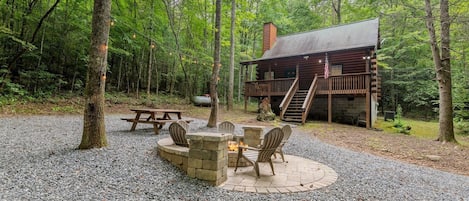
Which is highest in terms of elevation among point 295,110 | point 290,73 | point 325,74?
point 290,73

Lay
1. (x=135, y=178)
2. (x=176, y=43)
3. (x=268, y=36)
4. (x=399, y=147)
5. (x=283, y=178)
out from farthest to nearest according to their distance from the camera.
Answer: (x=268, y=36), (x=176, y=43), (x=399, y=147), (x=283, y=178), (x=135, y=178)

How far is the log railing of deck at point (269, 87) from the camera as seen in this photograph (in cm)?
1341

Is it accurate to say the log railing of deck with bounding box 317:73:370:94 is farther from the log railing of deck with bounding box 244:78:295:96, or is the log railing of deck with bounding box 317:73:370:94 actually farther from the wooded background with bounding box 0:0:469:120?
the wooded background with bounding box 0:0:469:120

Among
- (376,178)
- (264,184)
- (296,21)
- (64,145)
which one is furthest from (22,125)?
(296,21)

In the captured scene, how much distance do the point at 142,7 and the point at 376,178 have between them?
15.8m

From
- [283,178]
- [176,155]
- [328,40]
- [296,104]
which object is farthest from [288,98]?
[176,155]

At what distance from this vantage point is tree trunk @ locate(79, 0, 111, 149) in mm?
4207

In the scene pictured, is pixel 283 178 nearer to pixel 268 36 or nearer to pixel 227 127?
pixel 227 127

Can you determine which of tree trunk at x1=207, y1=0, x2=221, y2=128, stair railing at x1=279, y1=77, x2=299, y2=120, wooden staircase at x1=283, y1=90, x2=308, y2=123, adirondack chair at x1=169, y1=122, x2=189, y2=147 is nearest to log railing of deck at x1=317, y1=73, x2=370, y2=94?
wooden staircase at x1=283, y1=90, x2=308, y2=123

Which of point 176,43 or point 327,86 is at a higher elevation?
point 176,43

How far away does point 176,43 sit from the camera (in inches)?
613

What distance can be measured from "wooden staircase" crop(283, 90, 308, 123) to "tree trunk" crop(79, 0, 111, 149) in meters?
8.68

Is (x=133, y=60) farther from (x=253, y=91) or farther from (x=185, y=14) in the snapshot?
(x=253, y=91)

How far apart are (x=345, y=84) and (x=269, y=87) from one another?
425cm
